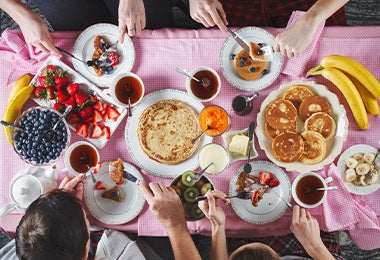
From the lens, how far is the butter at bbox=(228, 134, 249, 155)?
173 centimetres

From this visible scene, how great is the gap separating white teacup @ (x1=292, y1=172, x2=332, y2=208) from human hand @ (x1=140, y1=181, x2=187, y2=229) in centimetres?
45

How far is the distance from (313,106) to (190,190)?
22.7 inches

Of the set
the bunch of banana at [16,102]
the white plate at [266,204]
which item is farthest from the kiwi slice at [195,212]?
the bunch of banana at [16,102]

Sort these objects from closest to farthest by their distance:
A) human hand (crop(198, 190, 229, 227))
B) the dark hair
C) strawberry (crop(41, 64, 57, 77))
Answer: the dark hair
human hand (crop(198, 190, 229, 227))
strawberry (crop(41, 64, 57, 77))

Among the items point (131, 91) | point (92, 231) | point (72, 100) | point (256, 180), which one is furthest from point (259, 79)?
point (92, 231)

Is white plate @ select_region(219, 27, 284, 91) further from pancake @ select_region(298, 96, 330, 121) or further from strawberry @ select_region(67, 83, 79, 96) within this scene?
strawberry @ select_region(67, 83, 79, 96)

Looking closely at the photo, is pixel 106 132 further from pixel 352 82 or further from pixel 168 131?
pixel 352 82

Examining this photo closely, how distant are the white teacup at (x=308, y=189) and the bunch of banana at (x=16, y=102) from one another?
1.11 m

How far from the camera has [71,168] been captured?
178 cm

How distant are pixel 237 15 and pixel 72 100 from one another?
2.90 feet

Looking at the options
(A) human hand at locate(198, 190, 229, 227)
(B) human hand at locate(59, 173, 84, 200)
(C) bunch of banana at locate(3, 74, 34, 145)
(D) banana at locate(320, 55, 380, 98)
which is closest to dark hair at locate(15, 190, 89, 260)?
(B) human hand at locate(59, 173, 84, 200)

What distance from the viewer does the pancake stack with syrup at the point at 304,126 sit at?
1.72 meters

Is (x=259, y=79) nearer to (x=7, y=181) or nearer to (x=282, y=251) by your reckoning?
(x=282, y=251)

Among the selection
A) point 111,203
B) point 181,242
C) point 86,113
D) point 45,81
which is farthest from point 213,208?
point 45,81
